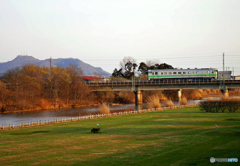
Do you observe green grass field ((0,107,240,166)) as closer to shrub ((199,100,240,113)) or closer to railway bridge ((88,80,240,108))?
shrub ((199,100,240,113))

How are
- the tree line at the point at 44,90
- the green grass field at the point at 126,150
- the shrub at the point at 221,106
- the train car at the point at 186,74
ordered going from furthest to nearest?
the train car at the point at 186,74 < the tree line at the point at 44,90 < the shrub at the point at 221,106 < the green grass field at the point at 126,150

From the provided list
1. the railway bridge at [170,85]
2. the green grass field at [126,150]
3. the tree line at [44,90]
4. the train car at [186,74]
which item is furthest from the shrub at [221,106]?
the tree line at [44,90]

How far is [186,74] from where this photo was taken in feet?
300

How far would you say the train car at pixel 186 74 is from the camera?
293ft

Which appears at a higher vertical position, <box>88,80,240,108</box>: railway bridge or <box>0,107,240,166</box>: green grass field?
<box>88,80,240,108</box>: railway bridge

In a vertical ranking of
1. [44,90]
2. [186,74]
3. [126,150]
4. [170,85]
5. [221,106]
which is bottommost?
[126,150]

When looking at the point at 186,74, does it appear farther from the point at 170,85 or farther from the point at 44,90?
the point at 44,90

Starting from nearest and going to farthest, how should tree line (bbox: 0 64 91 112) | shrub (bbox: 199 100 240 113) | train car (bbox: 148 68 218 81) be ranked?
shrub (bbox: 199 100 240 113) < tree line (bbox: 0 64 91 112) < train car (bbox: 148 68 218 81)

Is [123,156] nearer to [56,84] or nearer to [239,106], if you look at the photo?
[239,106]

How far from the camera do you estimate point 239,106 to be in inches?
2083

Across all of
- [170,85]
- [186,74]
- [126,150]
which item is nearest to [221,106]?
[170,85]

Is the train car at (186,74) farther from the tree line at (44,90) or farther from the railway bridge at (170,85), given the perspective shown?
the tree line at (44,90)

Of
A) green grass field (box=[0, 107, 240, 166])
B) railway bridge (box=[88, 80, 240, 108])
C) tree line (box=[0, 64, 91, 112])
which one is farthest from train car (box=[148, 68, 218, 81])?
green grass field (box=[0, 107, 240, 166])

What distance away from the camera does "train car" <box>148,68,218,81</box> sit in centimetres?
8921
